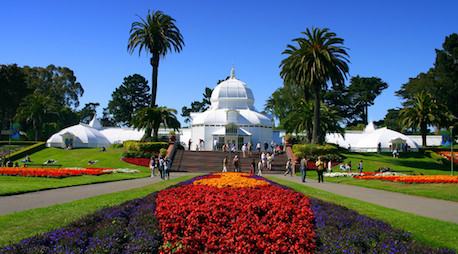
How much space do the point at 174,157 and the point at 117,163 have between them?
5323mm

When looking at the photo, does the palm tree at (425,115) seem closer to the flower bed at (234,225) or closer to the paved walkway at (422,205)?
the paved walkway at (422,205)

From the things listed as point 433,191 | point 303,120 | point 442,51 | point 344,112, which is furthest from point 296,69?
point 344,112

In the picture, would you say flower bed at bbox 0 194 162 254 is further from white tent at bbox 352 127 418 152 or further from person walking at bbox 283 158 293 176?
white tent at bbox 352 127 418 152

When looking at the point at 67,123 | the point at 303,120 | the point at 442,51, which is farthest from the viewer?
the point at 67,123

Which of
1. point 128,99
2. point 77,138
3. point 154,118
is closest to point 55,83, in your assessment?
point 128,99

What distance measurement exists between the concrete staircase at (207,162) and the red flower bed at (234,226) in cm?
2965

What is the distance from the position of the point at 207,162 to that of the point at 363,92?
64.5 meters

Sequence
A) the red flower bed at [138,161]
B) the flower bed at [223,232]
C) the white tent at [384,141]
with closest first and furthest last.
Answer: the flower bed at [223,232] → the red flower bed at [138,161] → the white tent at [384,141]

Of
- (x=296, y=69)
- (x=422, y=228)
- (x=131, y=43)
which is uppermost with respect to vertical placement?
(x=131, y=43)

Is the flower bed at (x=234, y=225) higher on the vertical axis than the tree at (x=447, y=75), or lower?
lower

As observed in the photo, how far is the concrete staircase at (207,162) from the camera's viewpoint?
4000cm

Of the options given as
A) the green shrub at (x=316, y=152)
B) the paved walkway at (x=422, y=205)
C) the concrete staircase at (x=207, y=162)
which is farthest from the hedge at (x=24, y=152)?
Result: the paved walkway at (x=422, y=205)

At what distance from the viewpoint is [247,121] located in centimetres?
6059

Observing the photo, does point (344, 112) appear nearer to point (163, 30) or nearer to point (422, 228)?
point (163, 30)
